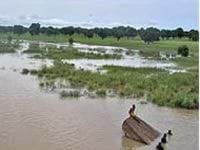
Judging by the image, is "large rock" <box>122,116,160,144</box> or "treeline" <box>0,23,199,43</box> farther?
"treeline" <box>0,23,199,43</box>

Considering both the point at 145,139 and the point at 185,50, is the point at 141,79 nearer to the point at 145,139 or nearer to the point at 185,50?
the point at 145,139

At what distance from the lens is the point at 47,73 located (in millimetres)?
35625

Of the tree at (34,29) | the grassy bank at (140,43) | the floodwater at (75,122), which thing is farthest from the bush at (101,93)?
the tree at (34,29)

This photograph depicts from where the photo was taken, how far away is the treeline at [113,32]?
309 ft

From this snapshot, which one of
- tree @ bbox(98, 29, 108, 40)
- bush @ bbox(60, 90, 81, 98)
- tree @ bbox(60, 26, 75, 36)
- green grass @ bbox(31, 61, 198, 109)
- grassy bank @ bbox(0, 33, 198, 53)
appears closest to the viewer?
green grass @ bbox(31, 61, 198, 109)

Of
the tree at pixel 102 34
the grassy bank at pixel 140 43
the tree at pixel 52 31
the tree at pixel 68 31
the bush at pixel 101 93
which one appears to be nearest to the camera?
the bush at pixel 101 93

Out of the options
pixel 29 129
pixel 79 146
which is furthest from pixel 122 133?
pixel 29 129

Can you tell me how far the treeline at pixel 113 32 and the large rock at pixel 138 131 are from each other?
234ft

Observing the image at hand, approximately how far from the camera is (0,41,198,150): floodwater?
1728 centimetres

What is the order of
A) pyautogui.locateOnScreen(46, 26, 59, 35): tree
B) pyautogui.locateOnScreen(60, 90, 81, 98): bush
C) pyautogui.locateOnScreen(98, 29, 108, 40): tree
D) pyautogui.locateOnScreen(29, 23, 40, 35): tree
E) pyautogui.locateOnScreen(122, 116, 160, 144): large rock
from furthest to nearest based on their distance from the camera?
pyautogui.locateOnScreen(29, 23, 40, 35): tree
pyautogui.locateOnScreen(46, 26, 59, 35): tree
pyautogui.locateOnScreen(98, 29, 108, 40): tree
pyautogui.locateOnScreen(60, 90, 81, 98): bush
pyautogui.locateOnScreen(122, 116, 160, 144): large rock

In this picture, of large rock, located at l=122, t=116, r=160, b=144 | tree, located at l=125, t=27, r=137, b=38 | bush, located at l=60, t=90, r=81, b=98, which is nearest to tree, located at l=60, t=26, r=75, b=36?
tree, located at l=125, t=27, r=137, b=38

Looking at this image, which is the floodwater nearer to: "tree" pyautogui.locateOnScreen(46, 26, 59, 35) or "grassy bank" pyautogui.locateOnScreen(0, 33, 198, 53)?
"grassy bank" pyautogui.locateOnScreen(0, 33, 198, 53)

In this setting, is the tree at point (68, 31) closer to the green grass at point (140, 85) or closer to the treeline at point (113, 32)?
the treeline at point (113, 32)

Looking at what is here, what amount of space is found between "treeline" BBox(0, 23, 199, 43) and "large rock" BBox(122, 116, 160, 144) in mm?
71367
